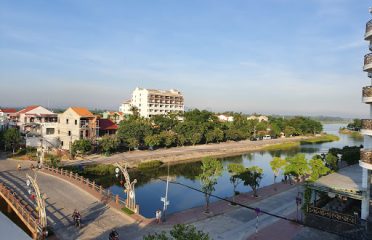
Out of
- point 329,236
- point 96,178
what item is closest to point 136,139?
point 96,178

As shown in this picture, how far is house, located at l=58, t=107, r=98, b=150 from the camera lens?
174 feet

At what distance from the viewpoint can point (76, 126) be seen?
174 feet

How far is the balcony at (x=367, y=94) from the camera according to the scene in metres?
16.4

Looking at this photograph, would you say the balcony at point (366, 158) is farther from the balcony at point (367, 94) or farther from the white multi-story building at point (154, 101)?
the white multi-story building at point (154, 101)

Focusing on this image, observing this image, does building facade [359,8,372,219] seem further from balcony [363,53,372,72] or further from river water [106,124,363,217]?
river water [106,124,363,217]

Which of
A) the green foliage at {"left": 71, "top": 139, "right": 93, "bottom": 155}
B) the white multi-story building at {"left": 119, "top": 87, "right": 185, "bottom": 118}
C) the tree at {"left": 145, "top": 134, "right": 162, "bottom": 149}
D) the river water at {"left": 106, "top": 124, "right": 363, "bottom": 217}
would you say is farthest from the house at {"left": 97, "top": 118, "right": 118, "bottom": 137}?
the white multi-story building at {"left": 119, "top": 87, "right": 185, "bottom": 118}

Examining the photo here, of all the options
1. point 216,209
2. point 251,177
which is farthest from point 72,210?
point 251,177

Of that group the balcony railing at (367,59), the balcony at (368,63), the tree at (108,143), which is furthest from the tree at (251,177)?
the tree at (108,143)

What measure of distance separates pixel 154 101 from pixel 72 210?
9314cm

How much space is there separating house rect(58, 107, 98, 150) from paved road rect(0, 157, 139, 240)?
21.9 meters

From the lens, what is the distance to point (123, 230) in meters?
18.9

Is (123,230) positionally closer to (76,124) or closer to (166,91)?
(76,124)

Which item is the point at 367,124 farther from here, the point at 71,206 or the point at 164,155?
the point at 164,155

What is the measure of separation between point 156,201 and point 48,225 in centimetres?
1344
